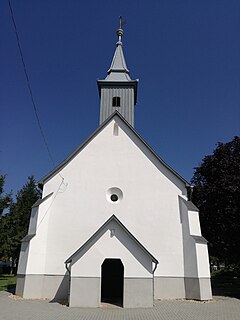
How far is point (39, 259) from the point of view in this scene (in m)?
17.4

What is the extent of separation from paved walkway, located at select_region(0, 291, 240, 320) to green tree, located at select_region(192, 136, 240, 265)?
5.53 meters

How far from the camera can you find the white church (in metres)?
15.1

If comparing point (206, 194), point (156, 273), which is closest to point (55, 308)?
point (156, 273)

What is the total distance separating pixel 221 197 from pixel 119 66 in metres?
14.2

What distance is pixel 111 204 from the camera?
60.6 ft

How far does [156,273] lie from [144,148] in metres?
7.67

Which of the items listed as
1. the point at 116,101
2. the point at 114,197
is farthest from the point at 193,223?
the point at 116,101

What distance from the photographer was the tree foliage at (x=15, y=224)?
32812 millimetres

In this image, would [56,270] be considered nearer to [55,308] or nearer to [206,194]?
[55,308]

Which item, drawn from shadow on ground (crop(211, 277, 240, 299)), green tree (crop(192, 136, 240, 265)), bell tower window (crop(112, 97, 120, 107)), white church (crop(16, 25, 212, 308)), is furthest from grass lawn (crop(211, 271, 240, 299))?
bell tower window (crop(112, 97, 120, 107))

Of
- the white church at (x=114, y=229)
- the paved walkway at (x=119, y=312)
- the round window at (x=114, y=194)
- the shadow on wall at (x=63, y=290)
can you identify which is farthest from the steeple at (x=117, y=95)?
the paved walkway at (x=119, y=312)

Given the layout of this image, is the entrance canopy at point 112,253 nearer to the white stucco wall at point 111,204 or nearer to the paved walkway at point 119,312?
the paved walkway at point 119,312

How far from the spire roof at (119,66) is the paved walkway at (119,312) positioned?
687 inches

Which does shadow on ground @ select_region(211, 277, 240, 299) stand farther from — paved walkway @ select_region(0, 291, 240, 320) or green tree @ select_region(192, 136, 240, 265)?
paved walkway @ select_region(0, 291, 240, 320)
